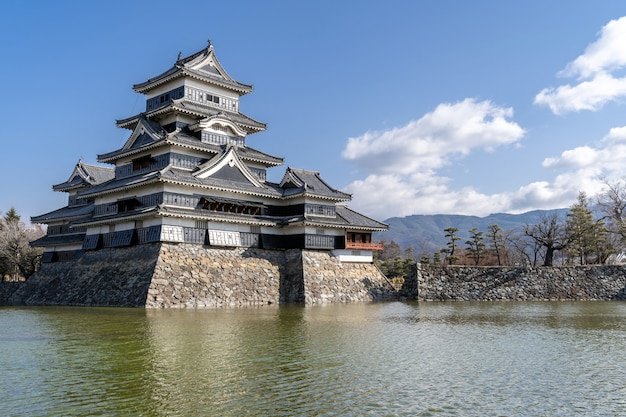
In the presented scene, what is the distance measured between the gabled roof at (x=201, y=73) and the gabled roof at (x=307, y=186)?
752 cm

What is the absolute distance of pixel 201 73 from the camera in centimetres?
3794

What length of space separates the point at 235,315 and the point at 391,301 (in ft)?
47.0

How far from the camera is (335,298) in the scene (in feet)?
113

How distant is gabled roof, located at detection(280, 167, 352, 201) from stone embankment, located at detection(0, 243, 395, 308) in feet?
12.4

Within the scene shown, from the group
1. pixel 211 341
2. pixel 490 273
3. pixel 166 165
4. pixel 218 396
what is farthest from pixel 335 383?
pixel 490 273

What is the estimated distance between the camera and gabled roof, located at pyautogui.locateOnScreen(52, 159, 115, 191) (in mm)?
43303

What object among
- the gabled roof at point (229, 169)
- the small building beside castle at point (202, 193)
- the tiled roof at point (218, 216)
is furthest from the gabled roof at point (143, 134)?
the tiled roof at point (218, 216)

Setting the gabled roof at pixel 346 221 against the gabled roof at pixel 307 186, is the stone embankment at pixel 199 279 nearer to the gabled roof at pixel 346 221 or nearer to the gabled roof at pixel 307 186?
the gabled roof at pixel 346 221

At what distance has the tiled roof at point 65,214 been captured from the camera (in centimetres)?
4066

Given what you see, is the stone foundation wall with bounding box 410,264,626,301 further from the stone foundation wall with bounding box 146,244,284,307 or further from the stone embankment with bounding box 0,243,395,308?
the stone foundation wall with bounding box 146,244,284,307

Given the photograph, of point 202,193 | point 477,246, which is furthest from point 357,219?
point 477,246

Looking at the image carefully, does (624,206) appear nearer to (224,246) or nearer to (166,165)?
(224,246)

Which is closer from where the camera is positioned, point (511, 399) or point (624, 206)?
point (511, 399)

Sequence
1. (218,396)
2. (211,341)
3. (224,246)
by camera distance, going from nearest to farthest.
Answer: (218,396)
(211,341)
(224,246)
